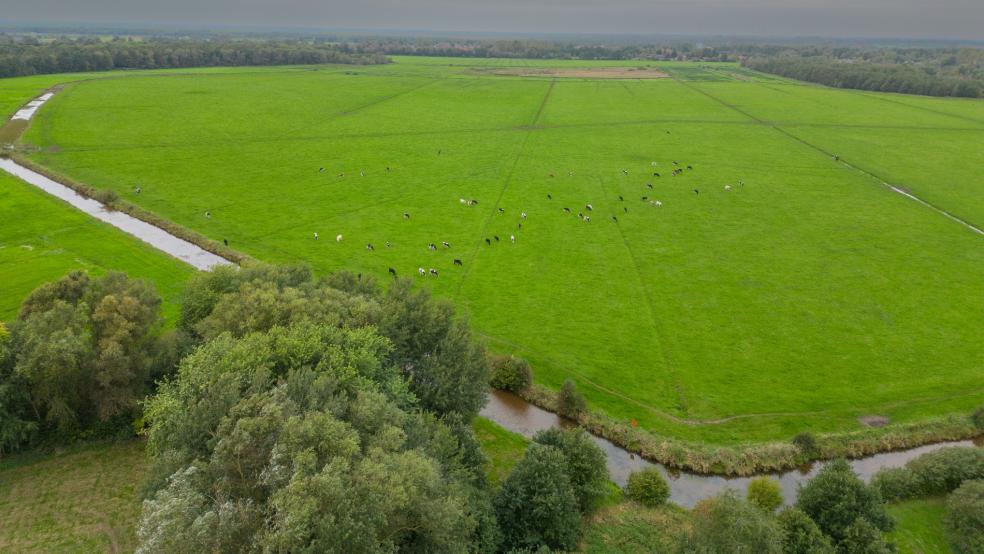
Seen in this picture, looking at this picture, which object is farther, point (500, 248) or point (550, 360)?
point (500, 248)

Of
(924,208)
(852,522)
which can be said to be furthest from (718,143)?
(852,522)

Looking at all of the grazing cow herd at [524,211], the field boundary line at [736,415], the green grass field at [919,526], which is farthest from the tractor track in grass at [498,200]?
the green grass field at [919,526]

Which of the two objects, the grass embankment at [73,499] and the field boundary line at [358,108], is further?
the field boundary line at [358,108]

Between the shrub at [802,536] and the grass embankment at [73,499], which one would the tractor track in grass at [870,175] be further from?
the grass embankment at [73,499]

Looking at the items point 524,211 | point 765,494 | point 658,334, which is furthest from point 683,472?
point 524,211

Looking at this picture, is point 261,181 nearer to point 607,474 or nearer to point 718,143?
point 607,474

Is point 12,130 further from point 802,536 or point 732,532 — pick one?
point 802,536
